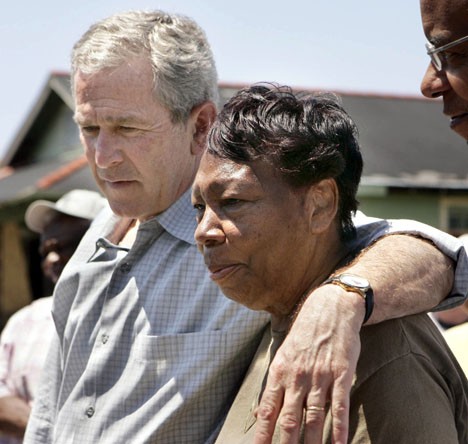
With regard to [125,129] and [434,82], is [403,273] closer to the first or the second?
[434,82]

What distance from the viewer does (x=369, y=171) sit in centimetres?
1472

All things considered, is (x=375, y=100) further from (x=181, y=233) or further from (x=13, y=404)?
(x=181, y=233)

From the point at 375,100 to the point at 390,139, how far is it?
1.57m

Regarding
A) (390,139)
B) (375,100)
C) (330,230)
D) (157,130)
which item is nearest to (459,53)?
(330,230)

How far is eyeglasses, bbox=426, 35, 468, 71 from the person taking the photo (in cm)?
236

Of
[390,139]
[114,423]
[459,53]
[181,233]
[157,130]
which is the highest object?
[459,53]

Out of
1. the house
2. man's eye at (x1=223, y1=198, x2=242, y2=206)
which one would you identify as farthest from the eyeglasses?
the house

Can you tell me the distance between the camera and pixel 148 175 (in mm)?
3043

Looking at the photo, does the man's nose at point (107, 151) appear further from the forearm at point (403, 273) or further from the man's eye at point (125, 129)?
the forearm at point (403, 273)

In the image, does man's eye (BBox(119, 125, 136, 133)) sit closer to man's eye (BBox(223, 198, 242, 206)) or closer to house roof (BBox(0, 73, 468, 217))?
man's eye (BBox(223, 198, 242, 206))

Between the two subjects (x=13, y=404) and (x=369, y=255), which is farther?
(x=13, y=404)

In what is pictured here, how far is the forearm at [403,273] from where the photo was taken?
2.17m

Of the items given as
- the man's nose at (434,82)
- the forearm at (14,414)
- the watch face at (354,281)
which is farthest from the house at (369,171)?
the watch face at (354,281)

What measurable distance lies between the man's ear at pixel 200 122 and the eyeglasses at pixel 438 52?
909 mm
